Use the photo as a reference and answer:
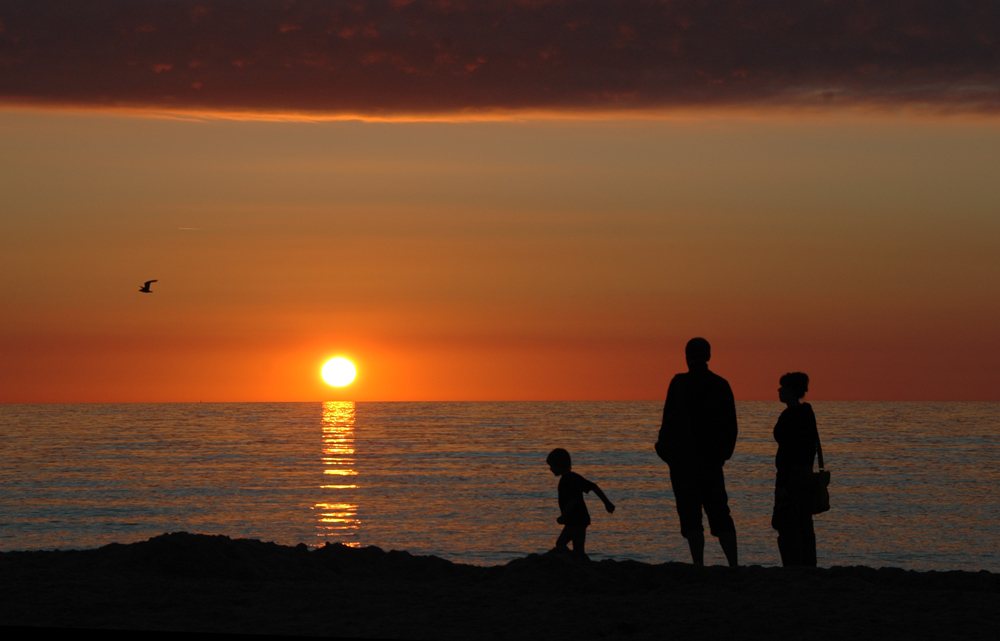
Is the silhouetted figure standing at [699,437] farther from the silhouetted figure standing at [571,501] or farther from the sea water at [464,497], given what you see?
the sea water at [464,497]

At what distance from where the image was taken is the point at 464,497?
30.5 m

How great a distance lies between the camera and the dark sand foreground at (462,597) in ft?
18.3

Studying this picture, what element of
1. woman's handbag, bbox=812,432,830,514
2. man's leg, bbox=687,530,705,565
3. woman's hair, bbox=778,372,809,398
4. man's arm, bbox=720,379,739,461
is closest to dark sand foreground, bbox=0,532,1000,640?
man's leg, bbox=687,530,705,565

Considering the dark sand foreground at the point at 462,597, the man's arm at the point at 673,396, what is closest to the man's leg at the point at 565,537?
the dark sand foreground at the point at 462,597

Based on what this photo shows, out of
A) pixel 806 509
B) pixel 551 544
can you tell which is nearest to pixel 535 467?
pixel 551 544

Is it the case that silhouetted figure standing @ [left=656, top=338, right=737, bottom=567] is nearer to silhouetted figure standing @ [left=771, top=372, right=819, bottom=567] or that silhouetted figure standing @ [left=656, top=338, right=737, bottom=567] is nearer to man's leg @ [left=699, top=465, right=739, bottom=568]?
man's leg @ [left=699, top=465, right=739, bottom=568]

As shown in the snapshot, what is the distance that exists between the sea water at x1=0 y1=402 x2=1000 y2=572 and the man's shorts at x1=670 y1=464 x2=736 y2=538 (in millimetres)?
9430

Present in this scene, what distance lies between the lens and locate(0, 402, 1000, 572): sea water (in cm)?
2014

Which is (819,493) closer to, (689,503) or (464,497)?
(689,503)

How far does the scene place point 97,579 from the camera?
6.90m

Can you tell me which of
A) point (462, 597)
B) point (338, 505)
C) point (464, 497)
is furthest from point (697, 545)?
point (464, 497)

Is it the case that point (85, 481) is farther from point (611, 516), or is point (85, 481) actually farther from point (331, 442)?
point (331, 442)

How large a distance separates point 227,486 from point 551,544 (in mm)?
17703

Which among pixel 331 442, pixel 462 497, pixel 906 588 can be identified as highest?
pixel 331 442
